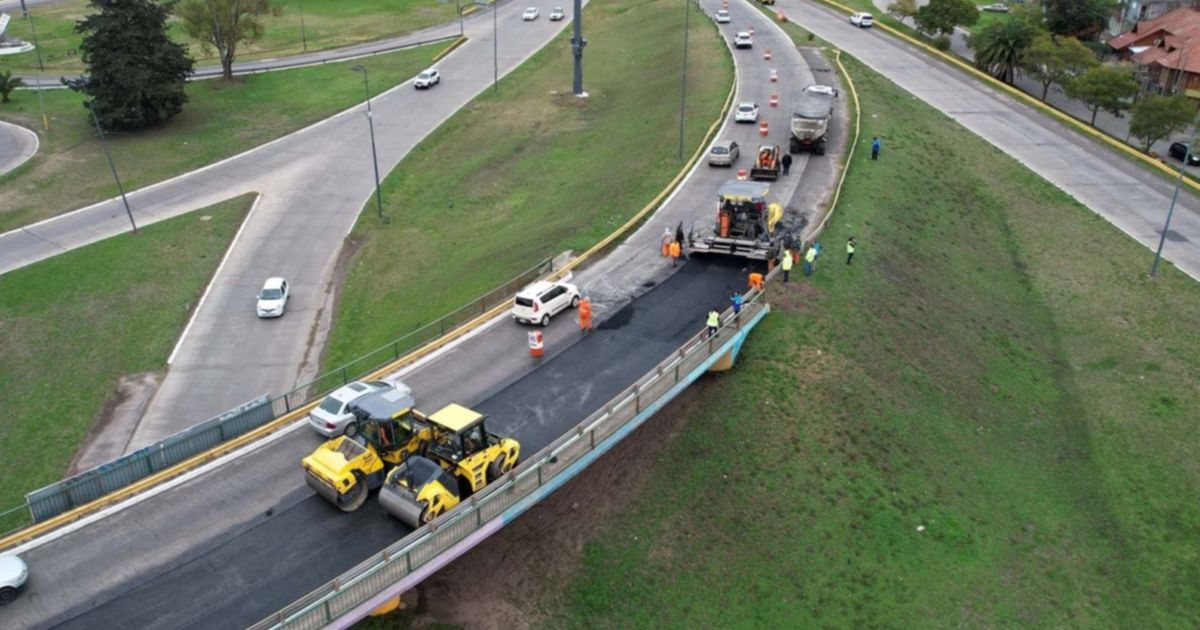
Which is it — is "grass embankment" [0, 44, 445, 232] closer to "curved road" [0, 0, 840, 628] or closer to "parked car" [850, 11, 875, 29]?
"curved road" [0, 0, 840, 628]

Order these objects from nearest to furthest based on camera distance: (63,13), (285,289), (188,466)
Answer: (188,466)
(285,289)
(63,13)

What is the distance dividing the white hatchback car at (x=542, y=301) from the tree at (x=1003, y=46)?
6914 cm

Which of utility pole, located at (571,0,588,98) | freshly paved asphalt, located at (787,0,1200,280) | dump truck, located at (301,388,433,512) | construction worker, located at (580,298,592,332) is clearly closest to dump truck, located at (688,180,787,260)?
construction worker, located at (580,298,592,332)

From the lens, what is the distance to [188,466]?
2412 centimetres

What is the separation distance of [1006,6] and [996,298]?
312 ft

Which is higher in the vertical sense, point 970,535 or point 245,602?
point 245,602

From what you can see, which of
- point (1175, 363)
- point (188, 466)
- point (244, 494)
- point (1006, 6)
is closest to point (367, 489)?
point (244, 494)

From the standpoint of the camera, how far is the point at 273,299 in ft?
149

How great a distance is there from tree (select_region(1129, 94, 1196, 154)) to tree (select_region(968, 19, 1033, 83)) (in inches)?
676

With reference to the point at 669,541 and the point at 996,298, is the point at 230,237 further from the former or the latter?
the point at 996,298

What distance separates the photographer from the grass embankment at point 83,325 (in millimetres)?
35406

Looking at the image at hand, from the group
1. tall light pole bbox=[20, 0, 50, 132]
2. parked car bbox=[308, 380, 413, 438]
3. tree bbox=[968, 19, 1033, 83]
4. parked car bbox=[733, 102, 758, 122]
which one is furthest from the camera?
tree bbox=[968, 19, 1033, 83]

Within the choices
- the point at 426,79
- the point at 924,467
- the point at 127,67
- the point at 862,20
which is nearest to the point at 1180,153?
the point at 862,20

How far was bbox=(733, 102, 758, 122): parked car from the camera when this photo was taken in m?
58.7
